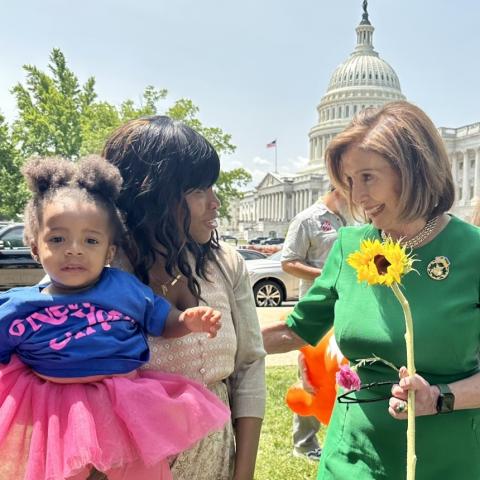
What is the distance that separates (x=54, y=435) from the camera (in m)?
1.41

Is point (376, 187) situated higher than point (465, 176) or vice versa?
point (465, 176)

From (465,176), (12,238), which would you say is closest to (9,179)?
(12,238)

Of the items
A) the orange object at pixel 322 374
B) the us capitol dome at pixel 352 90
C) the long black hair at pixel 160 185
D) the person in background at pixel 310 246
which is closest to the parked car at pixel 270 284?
the person in background at pixel 310 246

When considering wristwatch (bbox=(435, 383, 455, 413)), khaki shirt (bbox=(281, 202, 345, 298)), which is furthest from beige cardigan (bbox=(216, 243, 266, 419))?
khaki shirt (bbox=(281, 202, 345, 298))

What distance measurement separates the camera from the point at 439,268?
5.82 ft

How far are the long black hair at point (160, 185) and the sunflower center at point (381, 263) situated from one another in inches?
27.9

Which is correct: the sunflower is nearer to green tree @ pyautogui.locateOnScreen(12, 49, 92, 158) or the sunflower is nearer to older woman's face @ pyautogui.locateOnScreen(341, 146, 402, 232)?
older woman's face @ pyautogui.locateOnScreen(341, 146, 402, 232)

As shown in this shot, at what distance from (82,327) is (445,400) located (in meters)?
1.10

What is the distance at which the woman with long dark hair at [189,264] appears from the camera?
1688 millimetres

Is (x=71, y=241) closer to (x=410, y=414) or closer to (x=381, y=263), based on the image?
(x=381, y=263)

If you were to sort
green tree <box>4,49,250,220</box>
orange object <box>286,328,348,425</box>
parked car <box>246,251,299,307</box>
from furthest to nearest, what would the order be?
green tree <box>4,49,250,220</box> < parked car <box>246,251,299,307</box> < orange object <box>286,328,348,425</box>

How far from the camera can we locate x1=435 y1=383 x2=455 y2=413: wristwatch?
1584mm

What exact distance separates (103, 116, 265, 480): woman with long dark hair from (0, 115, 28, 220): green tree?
2735cm

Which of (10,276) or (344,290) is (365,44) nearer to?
(10,276)
